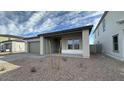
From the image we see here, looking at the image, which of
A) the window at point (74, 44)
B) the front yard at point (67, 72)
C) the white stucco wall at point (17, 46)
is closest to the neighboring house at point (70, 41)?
the window at point (74, 44)

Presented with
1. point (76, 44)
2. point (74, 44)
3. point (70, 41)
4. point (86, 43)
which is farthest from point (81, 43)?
point (86, 43)

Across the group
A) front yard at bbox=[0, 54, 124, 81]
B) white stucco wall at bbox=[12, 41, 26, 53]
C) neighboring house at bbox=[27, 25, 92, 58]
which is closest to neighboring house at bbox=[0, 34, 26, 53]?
white stucco wall at bbox=[12, 41, 26, 53]

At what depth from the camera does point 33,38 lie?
1747cm

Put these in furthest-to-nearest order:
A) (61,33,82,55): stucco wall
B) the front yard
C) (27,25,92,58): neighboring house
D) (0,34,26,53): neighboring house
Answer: (0,34,26,53): neighboring house → (61,33,82,55): stucco wall → (27,25,92,58): neighboring house → the front yard

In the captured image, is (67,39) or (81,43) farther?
(67,39)

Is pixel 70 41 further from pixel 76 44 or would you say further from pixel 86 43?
pixel 86 43

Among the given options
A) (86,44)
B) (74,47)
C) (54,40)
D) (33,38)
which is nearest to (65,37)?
(74,47)

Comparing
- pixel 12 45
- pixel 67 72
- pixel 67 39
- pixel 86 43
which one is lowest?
pixel 67 72

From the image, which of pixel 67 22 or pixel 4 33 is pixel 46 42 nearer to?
pixel 67 22

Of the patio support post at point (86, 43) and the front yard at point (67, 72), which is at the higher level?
the patio support post at point (86, 43)

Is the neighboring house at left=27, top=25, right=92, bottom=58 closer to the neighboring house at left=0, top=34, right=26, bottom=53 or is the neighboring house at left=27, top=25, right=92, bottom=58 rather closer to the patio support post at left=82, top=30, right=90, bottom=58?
the patio support post at left=82, top=30, right=90, bottom=58

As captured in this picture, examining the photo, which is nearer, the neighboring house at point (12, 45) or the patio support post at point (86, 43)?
the patio support post at point (86, 43)

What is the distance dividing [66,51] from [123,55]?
7261mm

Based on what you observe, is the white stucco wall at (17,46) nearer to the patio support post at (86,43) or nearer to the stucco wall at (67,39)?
the stucco wall at (67,39)
